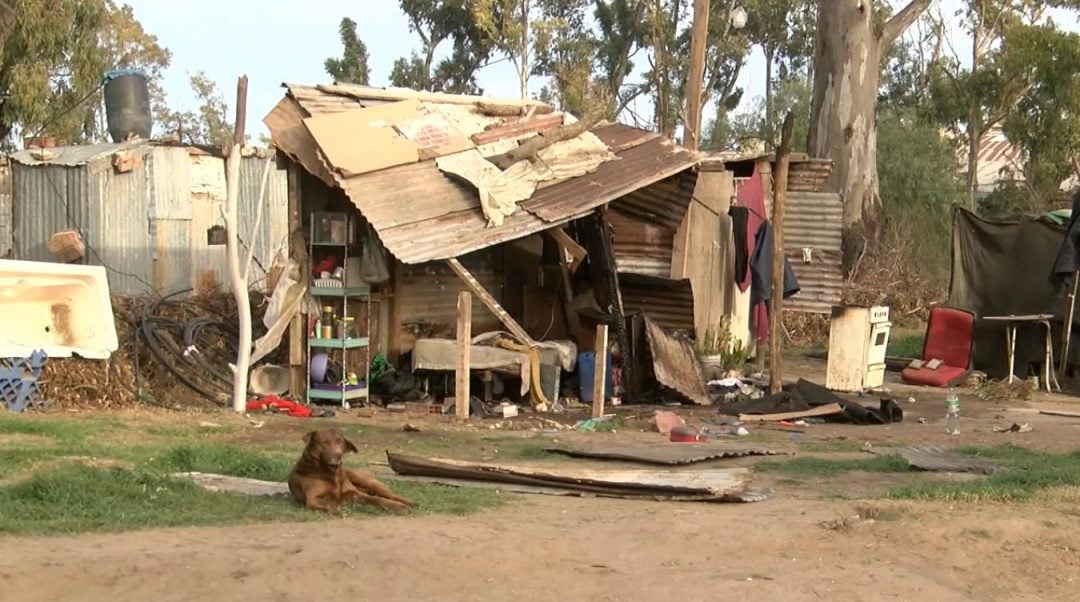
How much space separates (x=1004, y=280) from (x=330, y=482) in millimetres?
13126

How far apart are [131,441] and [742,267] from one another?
9.01 metres

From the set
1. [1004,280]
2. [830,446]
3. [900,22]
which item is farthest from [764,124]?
[830,446]

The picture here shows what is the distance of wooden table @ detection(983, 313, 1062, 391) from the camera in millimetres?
16719

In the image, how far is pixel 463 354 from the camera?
515 inches

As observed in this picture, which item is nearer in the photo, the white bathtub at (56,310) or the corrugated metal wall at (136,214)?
the white bathtub at (56,310)

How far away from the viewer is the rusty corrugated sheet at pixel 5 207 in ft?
70.4

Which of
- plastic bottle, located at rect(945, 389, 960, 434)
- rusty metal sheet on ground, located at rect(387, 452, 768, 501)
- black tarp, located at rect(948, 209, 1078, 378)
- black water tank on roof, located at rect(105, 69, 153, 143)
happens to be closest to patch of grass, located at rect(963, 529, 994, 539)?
rusty metal sheet on ground, located at rect(387, 452, 768, 501)

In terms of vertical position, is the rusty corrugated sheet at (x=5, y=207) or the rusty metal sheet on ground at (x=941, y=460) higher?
the rusty corrugated sheet at (x=5, y=207)

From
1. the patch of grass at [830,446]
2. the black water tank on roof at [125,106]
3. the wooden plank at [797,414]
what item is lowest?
the patch of grass at [830,446]

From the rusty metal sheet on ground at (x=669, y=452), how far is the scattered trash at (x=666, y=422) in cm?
99

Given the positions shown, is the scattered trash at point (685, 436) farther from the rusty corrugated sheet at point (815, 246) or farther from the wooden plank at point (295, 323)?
the rusty corrugated sheet at point (815, 246)

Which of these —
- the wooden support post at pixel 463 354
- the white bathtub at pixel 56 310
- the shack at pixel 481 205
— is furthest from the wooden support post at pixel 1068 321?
the white bathtub at pixel 56 310

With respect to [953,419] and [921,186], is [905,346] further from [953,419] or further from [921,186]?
[921,186]

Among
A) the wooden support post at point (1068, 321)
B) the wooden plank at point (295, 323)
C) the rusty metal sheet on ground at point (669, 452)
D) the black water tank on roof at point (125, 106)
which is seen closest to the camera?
the rusty metal sheet on ground at point (669, 452)
